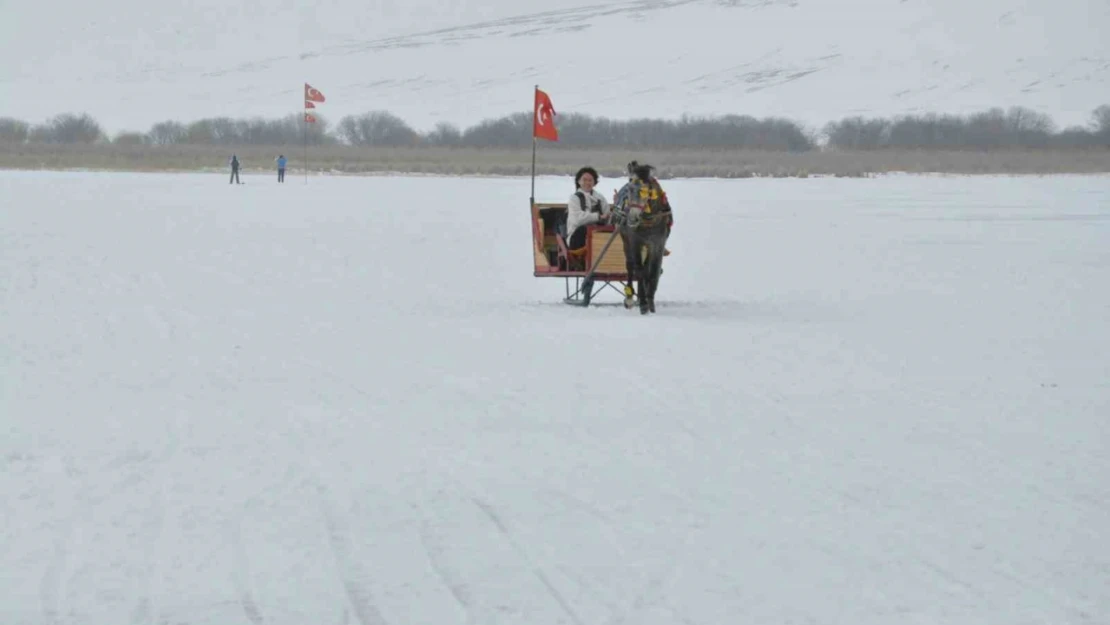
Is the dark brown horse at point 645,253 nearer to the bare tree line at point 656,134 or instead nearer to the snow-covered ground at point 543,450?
the snow-covered ground at point 543,450

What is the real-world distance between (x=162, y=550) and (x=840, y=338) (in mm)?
7536

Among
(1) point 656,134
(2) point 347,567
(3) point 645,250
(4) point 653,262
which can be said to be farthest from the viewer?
(1) point 656,134

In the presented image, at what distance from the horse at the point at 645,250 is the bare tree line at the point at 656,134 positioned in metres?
92.5

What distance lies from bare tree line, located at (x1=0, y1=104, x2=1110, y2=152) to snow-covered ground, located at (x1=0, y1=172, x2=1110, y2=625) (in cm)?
9300

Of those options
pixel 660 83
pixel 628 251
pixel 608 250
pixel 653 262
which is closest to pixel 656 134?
pixel 660 83

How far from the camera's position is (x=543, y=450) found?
783cm

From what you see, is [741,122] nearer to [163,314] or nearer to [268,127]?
[268,127]

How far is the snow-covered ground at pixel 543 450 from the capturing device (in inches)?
215

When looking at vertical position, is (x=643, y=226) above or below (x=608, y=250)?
above

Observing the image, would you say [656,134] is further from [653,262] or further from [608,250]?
[653,262]

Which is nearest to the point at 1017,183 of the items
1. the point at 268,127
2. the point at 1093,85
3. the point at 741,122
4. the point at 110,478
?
the point at 110,478

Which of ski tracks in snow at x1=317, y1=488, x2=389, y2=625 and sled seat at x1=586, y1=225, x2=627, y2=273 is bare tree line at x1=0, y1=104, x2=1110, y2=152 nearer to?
sled seat at x1=586, y1=225, x2=627, y2=273

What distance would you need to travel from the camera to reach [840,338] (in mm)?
12555

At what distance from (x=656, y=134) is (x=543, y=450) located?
109m
